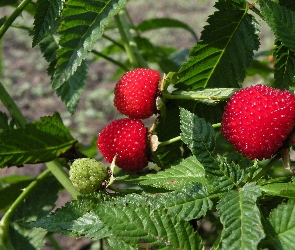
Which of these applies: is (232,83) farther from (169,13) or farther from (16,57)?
(169,13)

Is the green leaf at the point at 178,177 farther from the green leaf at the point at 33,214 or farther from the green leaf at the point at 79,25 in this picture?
the green leaf at the point at 33,214

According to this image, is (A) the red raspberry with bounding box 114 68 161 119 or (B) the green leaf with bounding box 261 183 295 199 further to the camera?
(A) the red raspberry with bounding box 114 68 161 119

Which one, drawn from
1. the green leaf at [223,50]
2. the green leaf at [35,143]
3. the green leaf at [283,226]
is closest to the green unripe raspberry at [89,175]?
the green leaf at [35,143]

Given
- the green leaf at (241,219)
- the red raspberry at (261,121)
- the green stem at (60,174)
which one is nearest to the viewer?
the green leaf at (241,219)

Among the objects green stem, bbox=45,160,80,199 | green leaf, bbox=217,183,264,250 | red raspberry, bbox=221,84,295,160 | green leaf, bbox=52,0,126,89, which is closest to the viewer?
green leaf, bbox=217,183,264,250

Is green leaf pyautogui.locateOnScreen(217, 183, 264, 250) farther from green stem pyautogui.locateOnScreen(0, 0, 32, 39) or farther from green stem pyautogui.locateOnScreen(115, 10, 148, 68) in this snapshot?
green stem pyautogui.locateOnScreen(115, 10, 148, 68)

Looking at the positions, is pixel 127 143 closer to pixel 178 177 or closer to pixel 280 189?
pixel 178 177

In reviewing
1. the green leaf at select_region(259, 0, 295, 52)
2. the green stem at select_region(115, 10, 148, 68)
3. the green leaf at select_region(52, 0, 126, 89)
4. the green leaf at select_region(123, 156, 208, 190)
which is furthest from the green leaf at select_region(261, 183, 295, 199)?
the green stem at select_region(115, 10, 148, 68)
